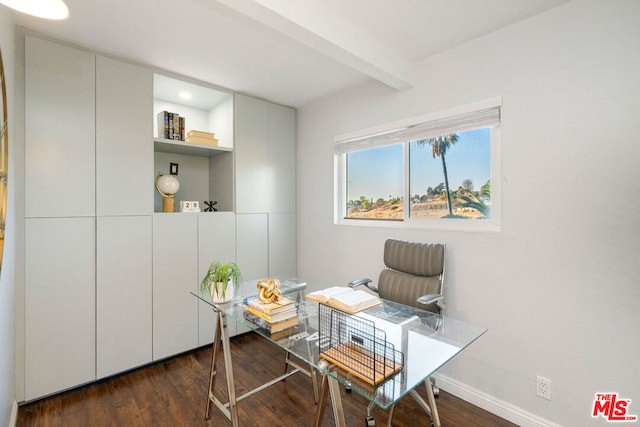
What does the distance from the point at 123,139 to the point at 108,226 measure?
0.71m

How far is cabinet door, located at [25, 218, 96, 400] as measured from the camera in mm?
2080

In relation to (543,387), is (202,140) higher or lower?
higher

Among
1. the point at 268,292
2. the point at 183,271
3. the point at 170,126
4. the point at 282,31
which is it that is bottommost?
the point at 183,271

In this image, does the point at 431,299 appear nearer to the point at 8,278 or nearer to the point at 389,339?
the point at 389,339

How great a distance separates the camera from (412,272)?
2.25 metres

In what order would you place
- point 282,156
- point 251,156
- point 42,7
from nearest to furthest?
point 42,7 → point 251,156 → point 282,156

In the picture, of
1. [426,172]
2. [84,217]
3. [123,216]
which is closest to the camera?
[84,217]

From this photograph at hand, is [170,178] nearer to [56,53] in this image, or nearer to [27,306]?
[56,53]

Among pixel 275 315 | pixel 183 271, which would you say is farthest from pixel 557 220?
pixel 183 271

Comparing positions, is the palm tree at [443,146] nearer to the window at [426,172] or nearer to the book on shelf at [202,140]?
the window at [426,172]

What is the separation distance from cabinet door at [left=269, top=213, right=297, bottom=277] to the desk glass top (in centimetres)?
136

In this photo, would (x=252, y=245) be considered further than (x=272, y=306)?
Yes

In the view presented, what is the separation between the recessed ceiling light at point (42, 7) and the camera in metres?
0.82

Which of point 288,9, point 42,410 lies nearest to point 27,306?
point 42,410
